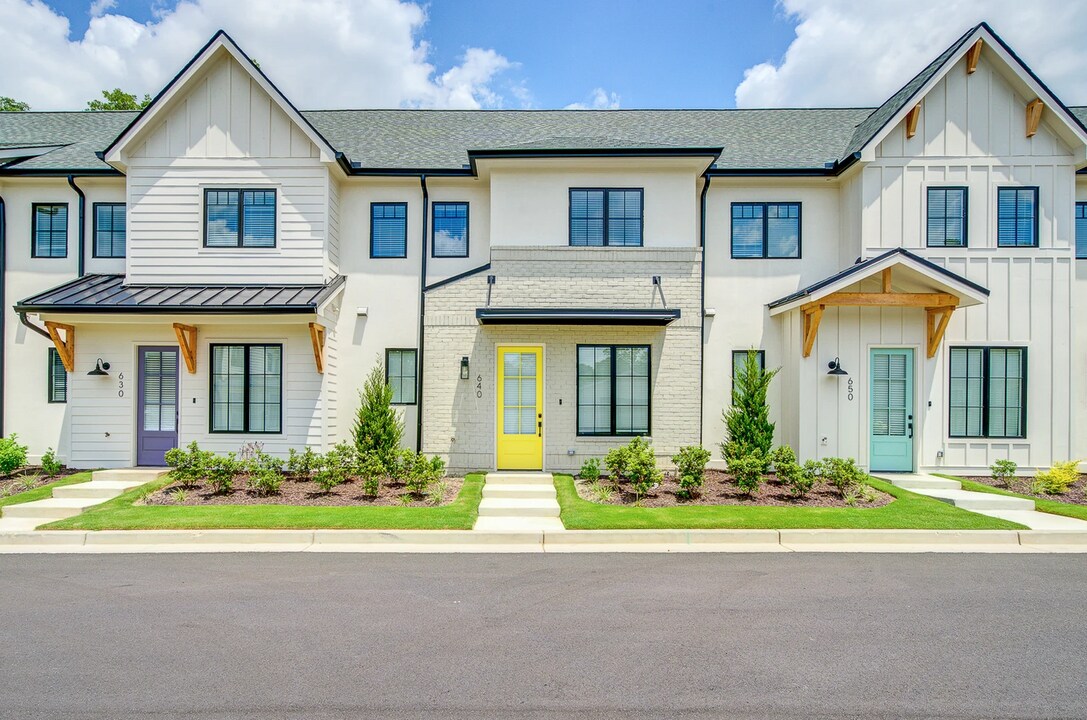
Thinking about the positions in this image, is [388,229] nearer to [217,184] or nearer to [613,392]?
[217,184]

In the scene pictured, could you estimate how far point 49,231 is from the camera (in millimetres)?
13773

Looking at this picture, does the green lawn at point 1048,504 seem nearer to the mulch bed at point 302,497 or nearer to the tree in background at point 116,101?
the mulch bed at point 302,497

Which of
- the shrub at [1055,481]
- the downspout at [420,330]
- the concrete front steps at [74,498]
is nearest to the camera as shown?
the concrete front steps at [74,498]

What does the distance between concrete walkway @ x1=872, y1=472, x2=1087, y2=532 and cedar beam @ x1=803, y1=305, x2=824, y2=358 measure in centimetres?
297

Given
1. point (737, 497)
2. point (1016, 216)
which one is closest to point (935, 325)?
point (1016, 216)

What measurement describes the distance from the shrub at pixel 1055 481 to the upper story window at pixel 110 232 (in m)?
19.3

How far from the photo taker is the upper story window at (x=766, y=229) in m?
13.8

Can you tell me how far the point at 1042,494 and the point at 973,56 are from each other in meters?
8.93

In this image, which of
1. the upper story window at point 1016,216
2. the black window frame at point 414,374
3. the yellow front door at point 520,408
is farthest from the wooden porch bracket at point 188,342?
the upper story window at point 1016,216

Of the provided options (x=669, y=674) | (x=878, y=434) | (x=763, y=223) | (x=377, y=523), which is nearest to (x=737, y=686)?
(x=669, y=674)

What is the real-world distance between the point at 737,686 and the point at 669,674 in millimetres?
483

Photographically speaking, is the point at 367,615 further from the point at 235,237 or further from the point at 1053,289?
the point at 1053,289

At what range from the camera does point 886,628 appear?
5492 mm

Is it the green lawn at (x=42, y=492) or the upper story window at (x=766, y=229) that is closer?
the green lawn at (x=42, y=492)
